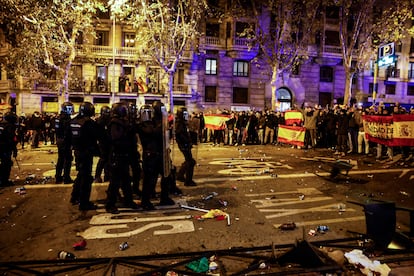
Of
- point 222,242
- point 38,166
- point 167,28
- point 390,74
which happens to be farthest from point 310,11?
point 222,242

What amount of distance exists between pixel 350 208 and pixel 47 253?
587 centimetres

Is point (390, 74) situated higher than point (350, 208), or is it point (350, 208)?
point (390, 74)

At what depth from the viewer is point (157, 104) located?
705 cm

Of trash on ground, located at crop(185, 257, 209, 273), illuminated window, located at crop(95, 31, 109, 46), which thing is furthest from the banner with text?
illuminated window, located at crop(95, 31, 109, 46)

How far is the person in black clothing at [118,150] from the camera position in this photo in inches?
267

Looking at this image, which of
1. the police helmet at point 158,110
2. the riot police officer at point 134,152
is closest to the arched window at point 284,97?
the riot police officer at point 134,152

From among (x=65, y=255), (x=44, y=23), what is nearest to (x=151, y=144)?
(x=65, y=255)

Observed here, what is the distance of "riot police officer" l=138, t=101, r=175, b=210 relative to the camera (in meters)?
6.93

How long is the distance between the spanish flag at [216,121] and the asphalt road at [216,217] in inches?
346

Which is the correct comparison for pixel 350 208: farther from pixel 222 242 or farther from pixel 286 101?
pixel 286 101

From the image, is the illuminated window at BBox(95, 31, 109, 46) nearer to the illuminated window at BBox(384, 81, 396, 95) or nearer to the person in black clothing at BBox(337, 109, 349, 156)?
the person in black clothing at BBox(337, 109, 349, 156)

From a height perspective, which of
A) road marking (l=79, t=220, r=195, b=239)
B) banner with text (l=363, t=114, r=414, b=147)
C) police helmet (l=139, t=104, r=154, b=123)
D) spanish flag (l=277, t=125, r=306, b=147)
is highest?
police helmet (l=139, t=104, r=154, b=123)

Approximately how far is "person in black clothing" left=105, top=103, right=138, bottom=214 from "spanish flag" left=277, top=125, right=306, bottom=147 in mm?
11584

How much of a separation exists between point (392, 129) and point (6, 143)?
1199 cm
